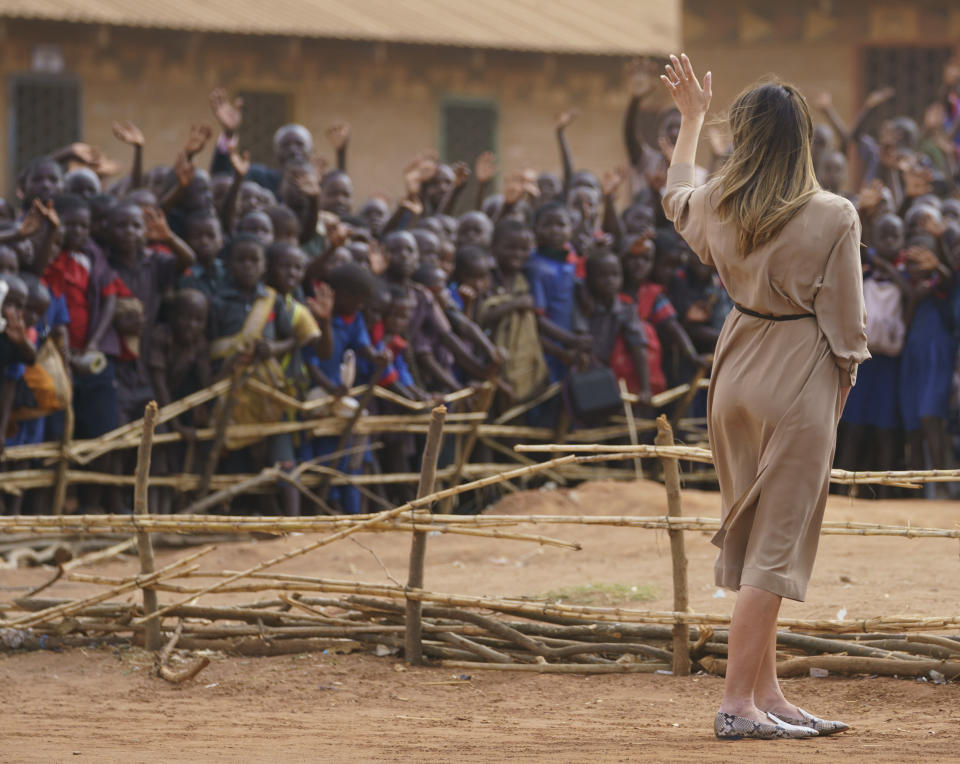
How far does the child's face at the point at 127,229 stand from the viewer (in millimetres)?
8039

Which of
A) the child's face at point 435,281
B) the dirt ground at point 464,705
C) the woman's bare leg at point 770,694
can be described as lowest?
the dirt ground at point 464,705

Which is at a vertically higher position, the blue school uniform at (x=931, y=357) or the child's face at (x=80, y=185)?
the child's face at (x=80, y=185)

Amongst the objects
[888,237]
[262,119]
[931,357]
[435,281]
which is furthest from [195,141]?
[262,119]

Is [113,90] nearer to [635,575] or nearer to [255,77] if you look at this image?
[255,77]

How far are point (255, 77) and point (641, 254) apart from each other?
22.6ft

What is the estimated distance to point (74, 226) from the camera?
789cm

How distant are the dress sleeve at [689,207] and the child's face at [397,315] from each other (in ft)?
14.8

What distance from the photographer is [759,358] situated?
3.98 m

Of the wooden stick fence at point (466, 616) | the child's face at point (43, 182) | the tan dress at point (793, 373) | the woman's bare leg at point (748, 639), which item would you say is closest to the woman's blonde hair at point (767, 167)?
the tan dress at point (793, 373)

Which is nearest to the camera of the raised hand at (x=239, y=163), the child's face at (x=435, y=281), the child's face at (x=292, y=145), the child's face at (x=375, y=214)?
the raised hand at (x=239, y=163)

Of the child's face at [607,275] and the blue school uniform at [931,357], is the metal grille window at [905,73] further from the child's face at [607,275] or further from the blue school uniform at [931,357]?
the child's face at [607,275]

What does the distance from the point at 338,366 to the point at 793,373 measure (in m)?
5.03

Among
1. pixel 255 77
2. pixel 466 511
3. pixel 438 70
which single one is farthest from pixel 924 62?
pixel 466 511

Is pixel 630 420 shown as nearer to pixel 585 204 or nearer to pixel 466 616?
pixel 585 204
